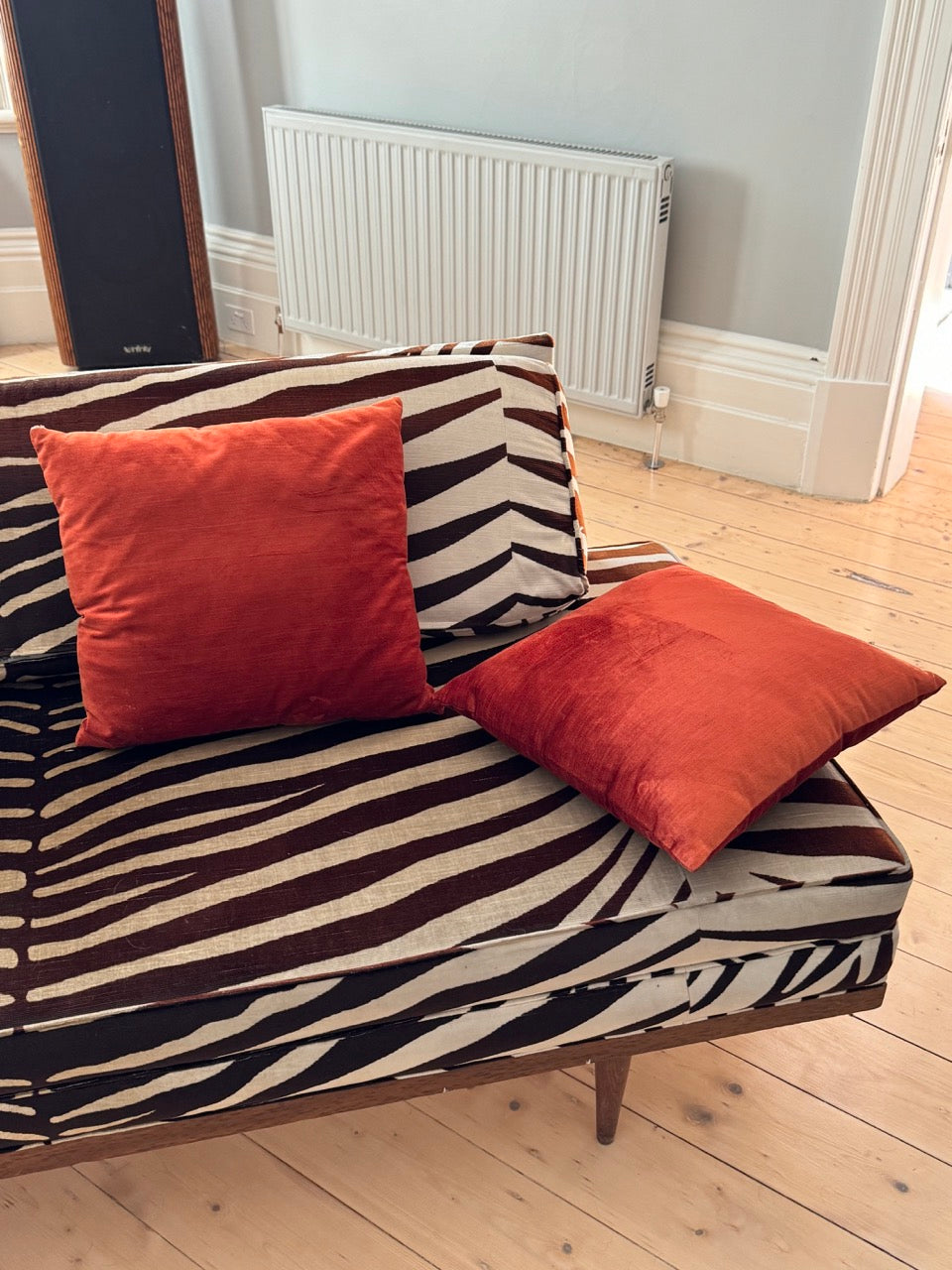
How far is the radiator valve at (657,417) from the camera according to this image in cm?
290

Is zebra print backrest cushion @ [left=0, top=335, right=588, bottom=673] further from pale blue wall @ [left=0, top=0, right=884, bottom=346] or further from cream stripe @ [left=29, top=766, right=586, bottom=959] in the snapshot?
pale blue wall @ [left=0, top=0, right=884, bottom=346]

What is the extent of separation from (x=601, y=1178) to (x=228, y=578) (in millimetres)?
824

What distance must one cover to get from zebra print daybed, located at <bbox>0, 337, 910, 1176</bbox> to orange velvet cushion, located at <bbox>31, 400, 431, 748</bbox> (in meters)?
0.07

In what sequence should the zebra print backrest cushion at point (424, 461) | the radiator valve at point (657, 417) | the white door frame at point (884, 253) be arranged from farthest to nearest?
the radiator valve at point (657, 417) → the white door frame at point (884, 253) → the zebra print backrest cushion at point (424, 461)

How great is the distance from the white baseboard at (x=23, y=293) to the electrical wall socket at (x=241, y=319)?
1.95 feet

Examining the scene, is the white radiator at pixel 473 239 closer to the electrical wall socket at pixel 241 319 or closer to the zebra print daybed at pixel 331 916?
the electrical wall socket at pixel 241 319

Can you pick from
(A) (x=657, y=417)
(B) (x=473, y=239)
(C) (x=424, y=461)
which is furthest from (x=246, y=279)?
(C) (x=424, y=461)

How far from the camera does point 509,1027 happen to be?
1.20 m

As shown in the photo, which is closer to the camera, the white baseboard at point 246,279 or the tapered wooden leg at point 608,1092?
the tapered wooden leg at point 608,1092

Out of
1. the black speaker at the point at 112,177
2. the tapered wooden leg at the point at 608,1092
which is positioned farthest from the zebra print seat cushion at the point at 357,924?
the black speaker at the point at 112,177

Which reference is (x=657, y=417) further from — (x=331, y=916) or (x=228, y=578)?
(x=331, y=916)

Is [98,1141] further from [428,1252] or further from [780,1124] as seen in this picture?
[780,1124]

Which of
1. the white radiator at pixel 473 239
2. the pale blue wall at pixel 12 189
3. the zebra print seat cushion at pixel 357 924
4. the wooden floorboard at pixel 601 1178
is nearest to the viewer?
the zebra print seat cushion at pixel 357 924

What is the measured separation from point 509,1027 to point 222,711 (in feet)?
1.58
